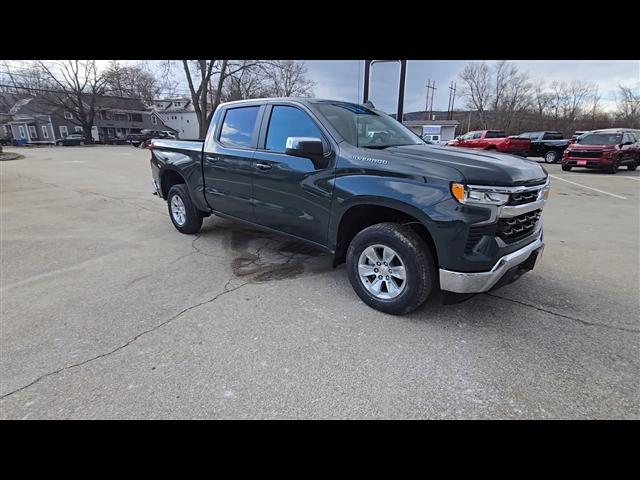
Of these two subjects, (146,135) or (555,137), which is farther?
(146,135)

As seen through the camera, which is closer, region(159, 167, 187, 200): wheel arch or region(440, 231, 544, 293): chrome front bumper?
region(440, 231, 544, 293): chrome front bumper

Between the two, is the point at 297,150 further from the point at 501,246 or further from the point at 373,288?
the point at 501,246

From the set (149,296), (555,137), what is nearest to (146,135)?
Result: (555,137)

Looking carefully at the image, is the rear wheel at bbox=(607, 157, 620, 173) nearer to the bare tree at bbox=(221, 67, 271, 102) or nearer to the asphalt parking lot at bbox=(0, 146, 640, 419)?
the asphalt parking lot at bbox=(0, 146, 640, 419)

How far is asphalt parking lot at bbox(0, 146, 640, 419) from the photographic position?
2.15 meters

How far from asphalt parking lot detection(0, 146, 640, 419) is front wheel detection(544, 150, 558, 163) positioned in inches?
737

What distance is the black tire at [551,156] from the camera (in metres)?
20.5

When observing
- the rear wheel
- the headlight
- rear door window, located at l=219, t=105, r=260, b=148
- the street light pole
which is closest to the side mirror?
rear door window, located at l=219, t=105, r=260, b=148

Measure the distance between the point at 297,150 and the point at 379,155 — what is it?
0.76 metres

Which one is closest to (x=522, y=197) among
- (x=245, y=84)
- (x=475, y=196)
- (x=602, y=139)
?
(x=475, y=196)

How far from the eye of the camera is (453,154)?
3068 millimetres

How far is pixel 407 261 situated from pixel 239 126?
110 inches
